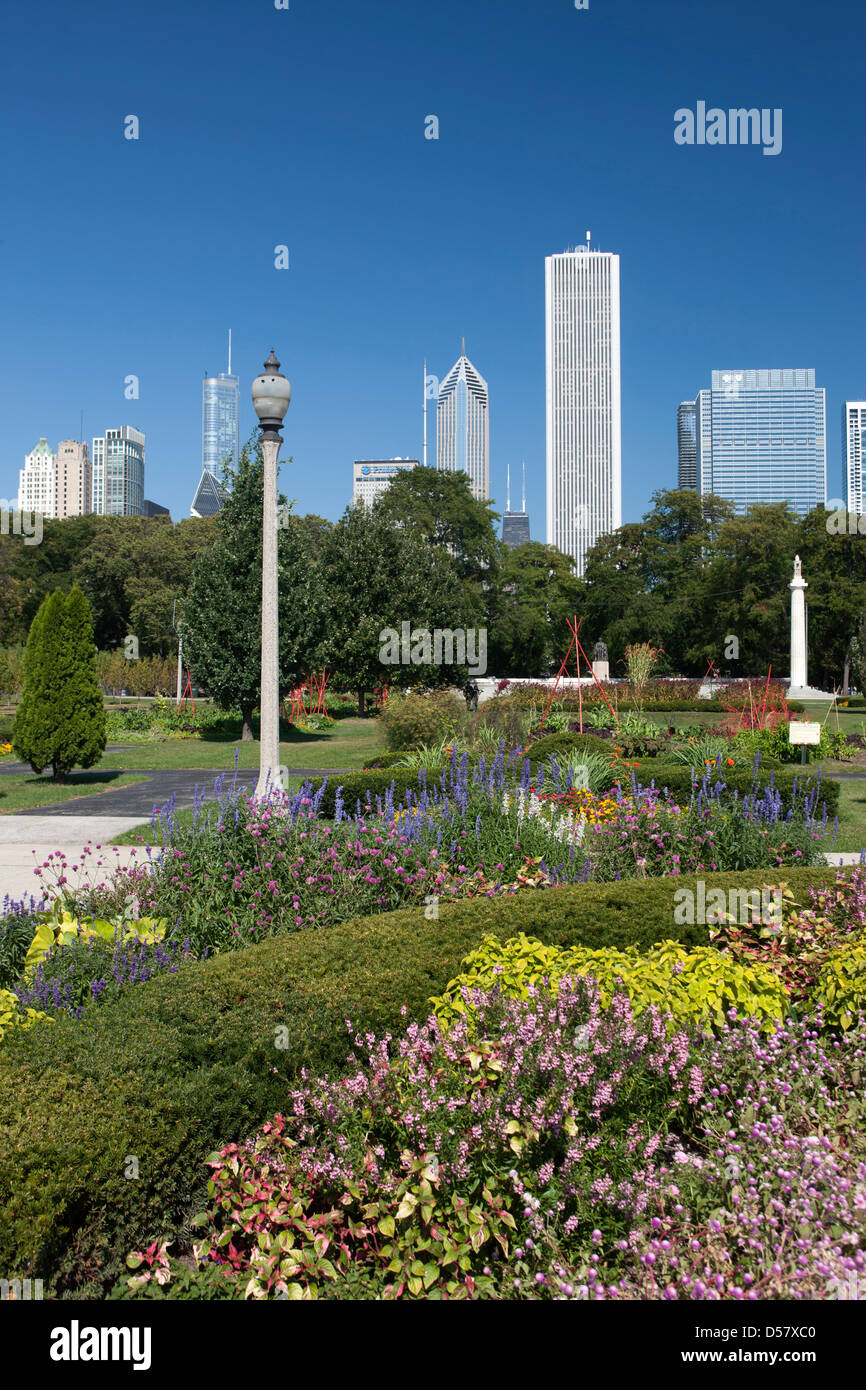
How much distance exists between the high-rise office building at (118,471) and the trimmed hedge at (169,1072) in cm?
12608

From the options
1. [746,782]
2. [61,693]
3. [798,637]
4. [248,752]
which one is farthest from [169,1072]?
[798,637]

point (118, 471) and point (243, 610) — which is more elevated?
point (118, 471)

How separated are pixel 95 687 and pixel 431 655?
14.5 m

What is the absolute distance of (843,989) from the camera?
3502 millimetres

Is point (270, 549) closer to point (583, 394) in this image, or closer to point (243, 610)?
point (243, 610)

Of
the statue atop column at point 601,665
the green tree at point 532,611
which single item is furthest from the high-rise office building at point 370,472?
the statue atop column at point 601,665

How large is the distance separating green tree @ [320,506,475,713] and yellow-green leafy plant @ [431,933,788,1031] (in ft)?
77.9

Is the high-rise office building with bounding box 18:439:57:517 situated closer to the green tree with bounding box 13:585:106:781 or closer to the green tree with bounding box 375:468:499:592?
the green tree with bounding box 375:468:499:592

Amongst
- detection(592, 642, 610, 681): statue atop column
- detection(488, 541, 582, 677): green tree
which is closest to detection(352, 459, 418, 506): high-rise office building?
detection(488, 541, 582, 677): green tree

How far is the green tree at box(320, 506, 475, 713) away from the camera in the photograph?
27.9m

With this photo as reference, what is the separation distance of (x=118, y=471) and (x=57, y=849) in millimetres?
122425

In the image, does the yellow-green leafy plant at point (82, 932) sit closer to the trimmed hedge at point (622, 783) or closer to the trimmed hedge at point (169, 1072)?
the trimmed hedge at point (169, 1072)

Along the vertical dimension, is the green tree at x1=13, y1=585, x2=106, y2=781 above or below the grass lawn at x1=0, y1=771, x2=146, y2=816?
above
